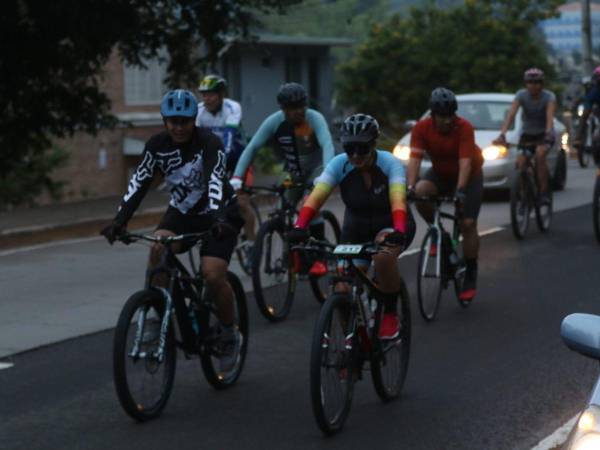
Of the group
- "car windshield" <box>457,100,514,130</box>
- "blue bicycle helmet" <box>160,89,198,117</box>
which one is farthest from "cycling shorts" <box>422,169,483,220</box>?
"car windshield" <box>457,100,514,130</box>

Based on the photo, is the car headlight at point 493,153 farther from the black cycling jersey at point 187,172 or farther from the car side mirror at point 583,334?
the car side mirror at point 583,334

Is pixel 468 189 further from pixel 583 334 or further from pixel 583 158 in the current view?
pixel 583 158

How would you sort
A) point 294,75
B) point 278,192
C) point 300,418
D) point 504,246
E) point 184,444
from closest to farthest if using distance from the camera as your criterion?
point 184,444 < point 300,418 < point 278,192 < point 504,246 < point 294,75

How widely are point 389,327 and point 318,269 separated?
11.5 ft

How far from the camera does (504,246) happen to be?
16031 mm

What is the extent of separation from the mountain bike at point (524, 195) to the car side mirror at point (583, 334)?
11.7 meters

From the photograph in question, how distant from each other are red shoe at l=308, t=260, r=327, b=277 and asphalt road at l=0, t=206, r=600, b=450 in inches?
12.8

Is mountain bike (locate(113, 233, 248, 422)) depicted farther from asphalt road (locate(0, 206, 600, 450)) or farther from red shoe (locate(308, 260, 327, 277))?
red shoe (locate(308, 260, 327, 277))

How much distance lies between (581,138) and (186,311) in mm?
8922

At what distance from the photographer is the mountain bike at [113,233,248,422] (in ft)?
24.6

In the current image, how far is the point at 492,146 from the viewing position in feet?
70.0

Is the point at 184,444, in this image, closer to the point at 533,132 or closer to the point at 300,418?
the point at 300,418

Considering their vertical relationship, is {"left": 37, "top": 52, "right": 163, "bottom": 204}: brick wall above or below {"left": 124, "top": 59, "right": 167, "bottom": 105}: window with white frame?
below

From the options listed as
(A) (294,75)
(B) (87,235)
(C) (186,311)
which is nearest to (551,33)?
(A) (294,75)
